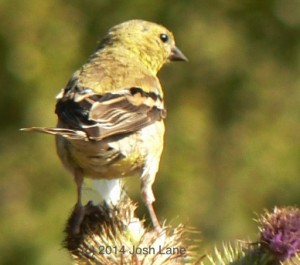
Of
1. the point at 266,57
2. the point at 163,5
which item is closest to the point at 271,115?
the point at 266,57

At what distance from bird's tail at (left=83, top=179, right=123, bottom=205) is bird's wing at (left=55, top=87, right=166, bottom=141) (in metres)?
0.33

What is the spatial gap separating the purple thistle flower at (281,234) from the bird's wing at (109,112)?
1.17 meters

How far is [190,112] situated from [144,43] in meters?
5.65

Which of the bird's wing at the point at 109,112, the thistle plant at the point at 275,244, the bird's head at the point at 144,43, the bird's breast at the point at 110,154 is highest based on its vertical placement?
the bird's head at the point at 144,43

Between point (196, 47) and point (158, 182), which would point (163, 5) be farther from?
point (158, 182)

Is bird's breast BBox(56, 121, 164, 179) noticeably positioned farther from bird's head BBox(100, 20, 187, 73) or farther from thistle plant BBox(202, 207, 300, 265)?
bird's head BBox(100, 20, 187, 73)

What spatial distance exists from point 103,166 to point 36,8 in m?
7.57

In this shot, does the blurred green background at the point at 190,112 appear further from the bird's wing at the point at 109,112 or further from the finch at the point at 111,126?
the bird's wing at the point at 109,112

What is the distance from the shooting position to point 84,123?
290 inches

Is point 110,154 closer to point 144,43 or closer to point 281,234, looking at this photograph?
point 281,234

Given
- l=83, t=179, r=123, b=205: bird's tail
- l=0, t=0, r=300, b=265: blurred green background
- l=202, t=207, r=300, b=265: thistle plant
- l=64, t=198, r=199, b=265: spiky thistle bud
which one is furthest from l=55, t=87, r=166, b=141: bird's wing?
l=0, t=0, r=300, b=265: blurred green background

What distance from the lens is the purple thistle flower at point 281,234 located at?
22.4 feet

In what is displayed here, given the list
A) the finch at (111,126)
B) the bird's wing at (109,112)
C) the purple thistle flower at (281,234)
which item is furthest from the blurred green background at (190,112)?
the purple thistle flower at (281,234)

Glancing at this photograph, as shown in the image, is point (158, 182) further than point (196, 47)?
No
